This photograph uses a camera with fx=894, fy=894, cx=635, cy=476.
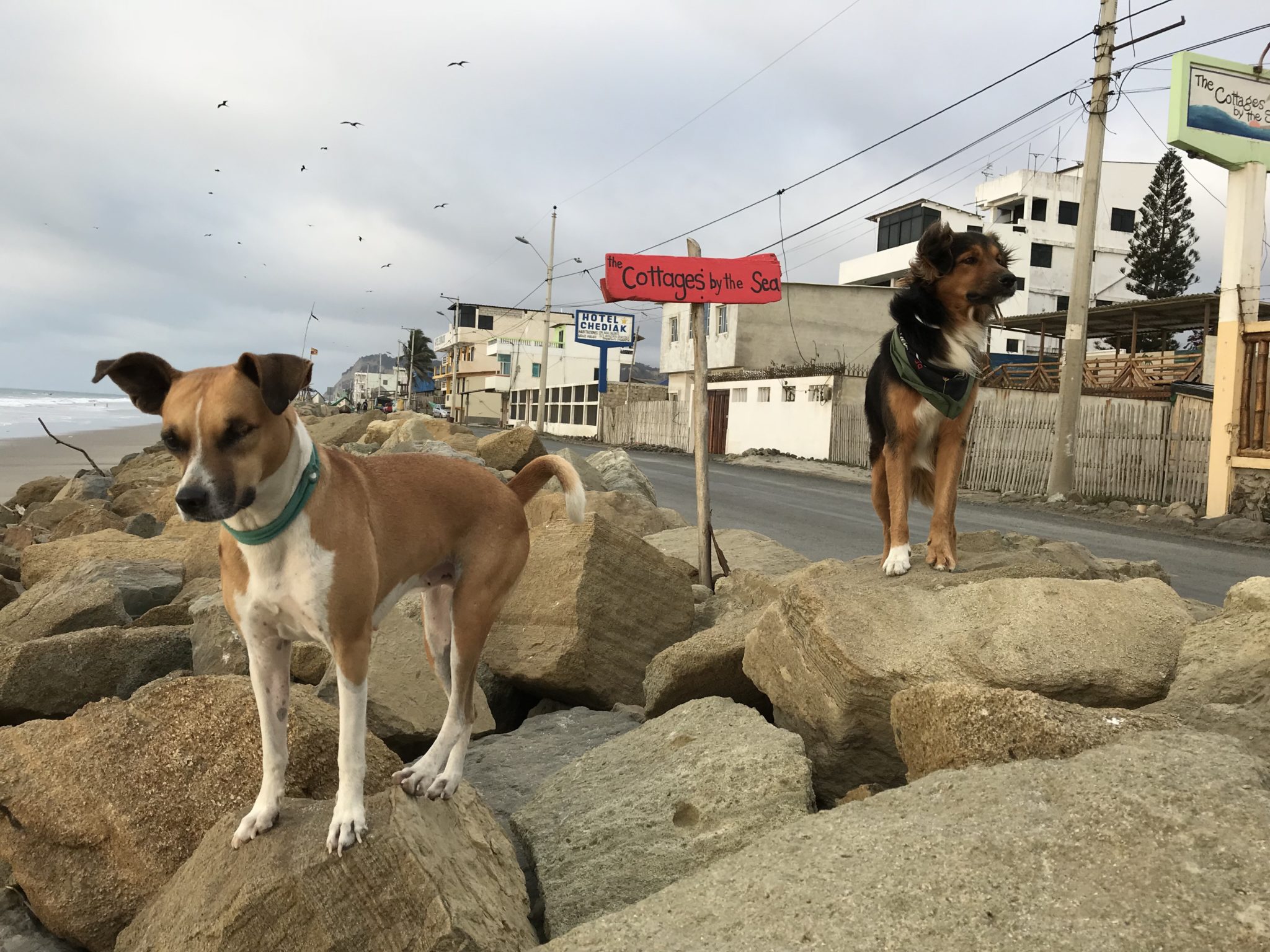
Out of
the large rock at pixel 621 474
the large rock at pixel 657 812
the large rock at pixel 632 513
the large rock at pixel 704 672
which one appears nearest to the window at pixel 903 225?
the large rock at pixel 621 474

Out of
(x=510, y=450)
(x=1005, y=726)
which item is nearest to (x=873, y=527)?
(x=510, y=450)

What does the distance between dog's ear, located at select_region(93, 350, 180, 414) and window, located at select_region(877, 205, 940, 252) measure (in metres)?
50.8

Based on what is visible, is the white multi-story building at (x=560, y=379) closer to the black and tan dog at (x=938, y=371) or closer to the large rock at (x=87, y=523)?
the large rock at (x=87, y=523)

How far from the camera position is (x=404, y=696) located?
14.5ft

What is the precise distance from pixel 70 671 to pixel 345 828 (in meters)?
3.31

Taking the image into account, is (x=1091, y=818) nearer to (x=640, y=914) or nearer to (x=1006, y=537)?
(x=640, y=914)

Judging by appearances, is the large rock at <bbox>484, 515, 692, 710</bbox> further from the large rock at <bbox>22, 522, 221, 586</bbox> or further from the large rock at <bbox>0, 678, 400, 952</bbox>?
the large rock at <bbox>22, 522, 221, 586</bbox>

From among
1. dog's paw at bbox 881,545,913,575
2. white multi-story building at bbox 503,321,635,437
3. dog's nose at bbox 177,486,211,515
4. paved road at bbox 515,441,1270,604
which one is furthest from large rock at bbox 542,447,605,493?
white multi-story building at bbox 503,321,635,437

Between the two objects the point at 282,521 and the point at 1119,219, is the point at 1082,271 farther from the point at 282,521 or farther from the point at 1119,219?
the point at 1119,219

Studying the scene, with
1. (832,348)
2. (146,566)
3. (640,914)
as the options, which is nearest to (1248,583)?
(640,914)

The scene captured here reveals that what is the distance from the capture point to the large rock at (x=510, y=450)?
12664 mm

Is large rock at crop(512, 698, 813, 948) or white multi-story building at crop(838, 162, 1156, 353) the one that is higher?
white multi-story building at crop(838, 162, 1156, 353)

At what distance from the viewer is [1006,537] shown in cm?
649

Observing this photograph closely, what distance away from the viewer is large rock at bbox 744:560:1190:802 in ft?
10.8
